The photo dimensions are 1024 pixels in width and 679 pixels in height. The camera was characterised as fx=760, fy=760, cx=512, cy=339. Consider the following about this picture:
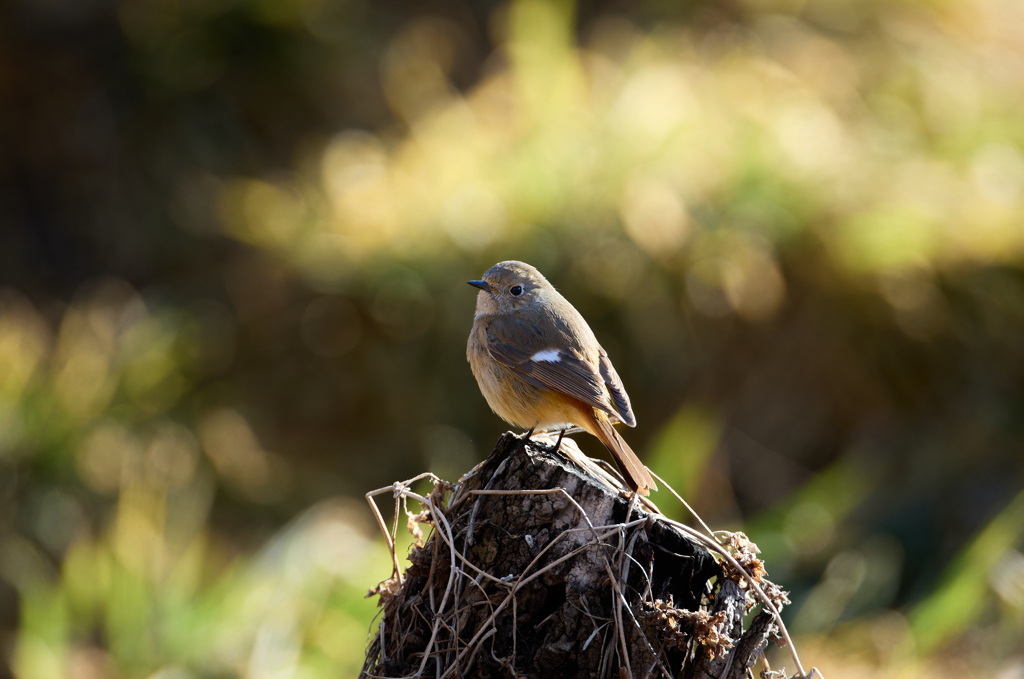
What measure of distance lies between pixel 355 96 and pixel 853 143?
213 inches

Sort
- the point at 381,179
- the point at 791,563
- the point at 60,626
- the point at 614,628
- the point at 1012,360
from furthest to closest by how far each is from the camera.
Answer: the point at 381,179, the point at 1012,360, the point at 791,563, the point at 60,626, the point at 614,628

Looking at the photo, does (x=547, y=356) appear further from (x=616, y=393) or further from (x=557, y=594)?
(x=557, y=594)

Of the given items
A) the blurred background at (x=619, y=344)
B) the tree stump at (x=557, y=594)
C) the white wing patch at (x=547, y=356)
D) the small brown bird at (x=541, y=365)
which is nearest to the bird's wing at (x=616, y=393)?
the small brown bird at (x=541, y=365)

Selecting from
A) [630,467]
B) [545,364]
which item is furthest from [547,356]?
[630,467]

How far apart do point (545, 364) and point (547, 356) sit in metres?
0.04

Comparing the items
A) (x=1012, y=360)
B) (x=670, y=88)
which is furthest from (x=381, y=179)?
(x=1012, y=360)

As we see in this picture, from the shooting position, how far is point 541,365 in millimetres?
2654

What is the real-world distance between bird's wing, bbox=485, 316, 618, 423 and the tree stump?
2.02ft

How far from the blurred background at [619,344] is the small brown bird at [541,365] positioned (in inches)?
59.9

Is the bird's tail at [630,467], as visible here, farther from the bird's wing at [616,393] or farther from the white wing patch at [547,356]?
the white wing patch at [547,356]

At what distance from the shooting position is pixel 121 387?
616cm

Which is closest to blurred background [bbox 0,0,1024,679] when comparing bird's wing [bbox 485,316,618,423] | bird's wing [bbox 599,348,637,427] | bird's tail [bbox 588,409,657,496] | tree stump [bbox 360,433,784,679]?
bird's wing [bbox 599,348,637,427]

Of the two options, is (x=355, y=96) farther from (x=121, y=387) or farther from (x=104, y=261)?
(x=121, y=387)

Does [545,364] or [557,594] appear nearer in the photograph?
[557,594]
